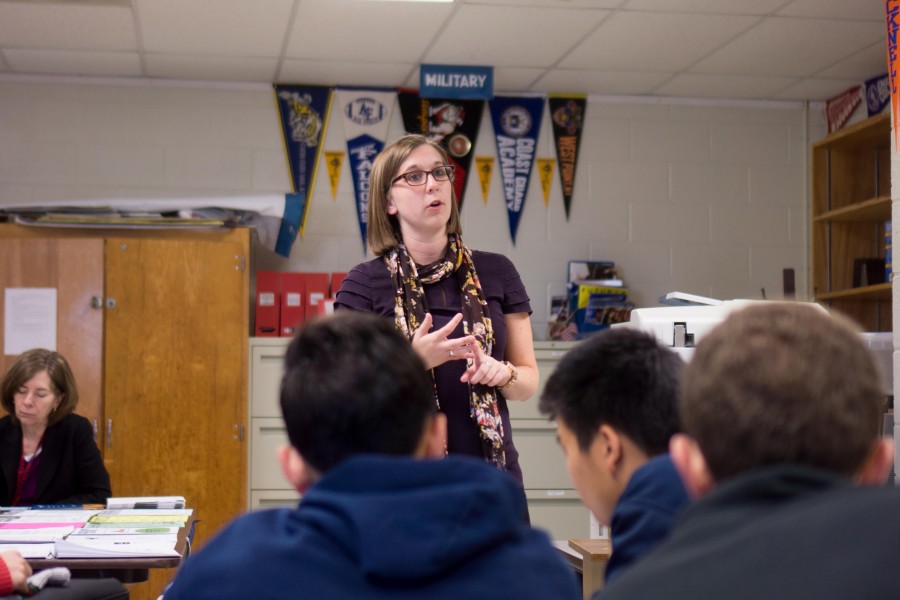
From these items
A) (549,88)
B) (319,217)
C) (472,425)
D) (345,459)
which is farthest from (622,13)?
(345,459)

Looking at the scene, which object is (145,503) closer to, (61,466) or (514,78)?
(61,466)

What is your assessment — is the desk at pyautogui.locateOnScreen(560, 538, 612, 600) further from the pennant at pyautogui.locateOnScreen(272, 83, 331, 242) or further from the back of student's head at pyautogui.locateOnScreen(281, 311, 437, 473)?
the pennant at pyautogui.locateOnScreen(272, 83, 331, 242)

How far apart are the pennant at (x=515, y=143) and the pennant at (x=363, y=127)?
1.98 ft

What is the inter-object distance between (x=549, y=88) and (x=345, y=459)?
15.8 feet

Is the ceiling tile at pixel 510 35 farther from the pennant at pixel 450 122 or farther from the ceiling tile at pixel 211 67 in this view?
the ceiling tile at pixel 211 67

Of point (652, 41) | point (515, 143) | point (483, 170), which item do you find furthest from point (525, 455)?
point (652, 41)

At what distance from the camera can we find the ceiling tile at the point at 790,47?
→ 15.1 ft

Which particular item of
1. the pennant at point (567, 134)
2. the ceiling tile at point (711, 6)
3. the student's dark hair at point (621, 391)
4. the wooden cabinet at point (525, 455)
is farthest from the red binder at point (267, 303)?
the student's dark hair at point (621, 391)

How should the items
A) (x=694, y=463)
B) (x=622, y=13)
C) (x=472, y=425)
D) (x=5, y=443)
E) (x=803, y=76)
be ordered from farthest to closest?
(x=803, y=76), (x=622, y=13), (x=5, y=443), (x=472, y=425), (x=694, y=463)

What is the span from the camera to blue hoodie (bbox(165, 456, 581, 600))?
0.93 metres

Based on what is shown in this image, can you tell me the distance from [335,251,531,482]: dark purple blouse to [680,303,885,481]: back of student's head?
4.29 ft

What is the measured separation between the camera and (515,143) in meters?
5.65

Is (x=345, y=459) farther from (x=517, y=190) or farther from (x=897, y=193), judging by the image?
(x=517, y=190)

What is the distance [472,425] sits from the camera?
2125 mm
